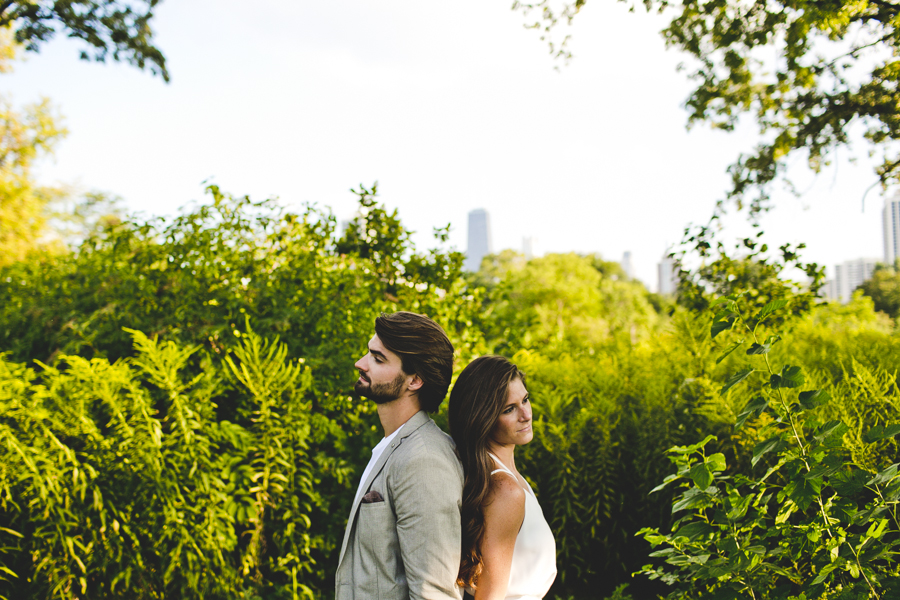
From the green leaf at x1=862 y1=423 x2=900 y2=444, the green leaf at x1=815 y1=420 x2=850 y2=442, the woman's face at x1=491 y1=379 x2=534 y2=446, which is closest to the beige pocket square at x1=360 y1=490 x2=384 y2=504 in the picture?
the woman's face at x1=491 y1=379 x2=534 y2=446

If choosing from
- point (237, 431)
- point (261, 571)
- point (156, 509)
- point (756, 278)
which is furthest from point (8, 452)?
point (756, 278)

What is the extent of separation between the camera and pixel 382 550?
1.63 m

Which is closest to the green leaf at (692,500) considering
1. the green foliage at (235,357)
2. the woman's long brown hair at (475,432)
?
the woman's long brown hair at (475,432)

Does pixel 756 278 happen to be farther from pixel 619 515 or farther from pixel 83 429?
pixel 83 429

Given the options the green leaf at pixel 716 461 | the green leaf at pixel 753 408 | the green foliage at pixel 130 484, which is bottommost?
the green foliage at pixel 130 484

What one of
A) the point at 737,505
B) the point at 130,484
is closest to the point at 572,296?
the point at 130,484

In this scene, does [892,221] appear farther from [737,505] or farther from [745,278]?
[737,505]

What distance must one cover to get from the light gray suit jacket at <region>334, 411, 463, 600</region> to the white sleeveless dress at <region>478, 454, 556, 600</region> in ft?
0.97

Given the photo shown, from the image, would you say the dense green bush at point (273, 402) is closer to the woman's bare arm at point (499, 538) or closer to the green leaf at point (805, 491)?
the green leaf at point (805, 491)

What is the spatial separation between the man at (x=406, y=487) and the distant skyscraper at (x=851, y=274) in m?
13.4

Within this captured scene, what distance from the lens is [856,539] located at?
1822 mm

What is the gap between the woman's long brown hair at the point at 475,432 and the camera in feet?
5.83

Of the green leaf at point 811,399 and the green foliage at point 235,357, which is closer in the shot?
the green leaf at point 811,399

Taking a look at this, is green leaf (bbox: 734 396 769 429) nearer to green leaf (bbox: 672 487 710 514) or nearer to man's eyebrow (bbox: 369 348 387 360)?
green leaf (bbox: 672 487 710 514)
